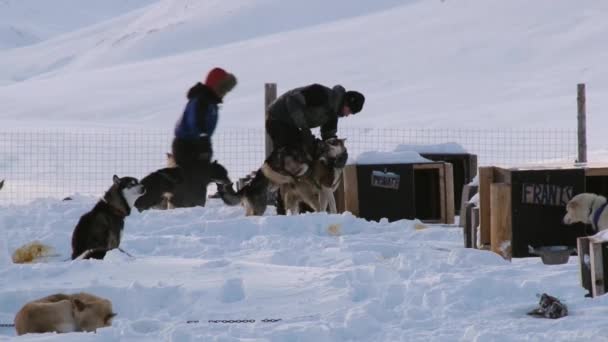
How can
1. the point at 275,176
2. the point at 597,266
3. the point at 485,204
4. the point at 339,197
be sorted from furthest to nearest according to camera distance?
the point at 339,197, the point at 275,176, the point at 485,204, the point at 597,266

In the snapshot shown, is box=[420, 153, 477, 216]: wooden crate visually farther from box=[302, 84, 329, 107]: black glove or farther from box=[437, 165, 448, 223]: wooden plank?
box=[302, 84, 329, 107]: black glove

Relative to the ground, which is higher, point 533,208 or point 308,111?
point 308,111

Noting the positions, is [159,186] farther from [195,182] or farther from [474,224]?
[474,224]

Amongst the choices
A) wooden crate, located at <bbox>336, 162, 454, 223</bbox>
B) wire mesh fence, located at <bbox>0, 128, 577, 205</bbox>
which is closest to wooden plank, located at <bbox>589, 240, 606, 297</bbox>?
wooden crate, located at <bbox>336, 162, 454, 223</bbox>

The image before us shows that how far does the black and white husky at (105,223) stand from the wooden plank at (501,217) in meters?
2.64

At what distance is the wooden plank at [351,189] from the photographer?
10906mm

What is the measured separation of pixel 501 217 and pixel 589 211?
69 centimetres

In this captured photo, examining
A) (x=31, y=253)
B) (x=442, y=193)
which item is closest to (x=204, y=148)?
(x=442, y=193)

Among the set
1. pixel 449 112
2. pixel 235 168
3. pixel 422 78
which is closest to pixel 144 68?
pixel 422 78

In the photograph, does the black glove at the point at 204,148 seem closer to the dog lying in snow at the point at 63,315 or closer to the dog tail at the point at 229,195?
the dog tail at the point at 229,195

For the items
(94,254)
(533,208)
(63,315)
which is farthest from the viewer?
(533,208)

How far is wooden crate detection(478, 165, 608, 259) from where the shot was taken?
7922 mm

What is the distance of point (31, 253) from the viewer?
797 cm

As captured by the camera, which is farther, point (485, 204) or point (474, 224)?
point (474, 224)
